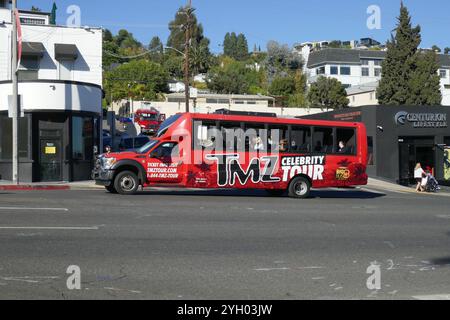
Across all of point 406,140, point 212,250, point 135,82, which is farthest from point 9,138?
point 135,82

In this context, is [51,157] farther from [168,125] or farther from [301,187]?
[301,187]

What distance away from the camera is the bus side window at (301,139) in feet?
70.0

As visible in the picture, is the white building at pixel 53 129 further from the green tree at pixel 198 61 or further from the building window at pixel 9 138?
the green tree at pixel 198 61

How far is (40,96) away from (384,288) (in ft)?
67.5

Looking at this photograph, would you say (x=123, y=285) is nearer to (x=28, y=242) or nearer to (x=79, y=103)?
(x=28, y=242)

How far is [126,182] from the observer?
19.3 metres

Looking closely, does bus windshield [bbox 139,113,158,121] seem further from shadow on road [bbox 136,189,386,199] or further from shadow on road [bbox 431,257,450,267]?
shadow on road [bbox 431,257,450,267]

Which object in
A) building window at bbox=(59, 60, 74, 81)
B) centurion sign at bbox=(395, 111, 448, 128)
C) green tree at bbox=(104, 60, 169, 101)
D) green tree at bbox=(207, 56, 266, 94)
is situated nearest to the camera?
building window at bbox=(59, 60, 74, 81)

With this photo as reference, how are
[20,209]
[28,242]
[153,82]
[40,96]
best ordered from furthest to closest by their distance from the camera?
[153,82] < [40,96] < [20,209] < [28,242]

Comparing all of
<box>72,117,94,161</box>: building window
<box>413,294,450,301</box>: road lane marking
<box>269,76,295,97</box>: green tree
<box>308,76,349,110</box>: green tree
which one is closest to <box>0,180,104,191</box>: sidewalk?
<box>72,117,94,161</box>: building window

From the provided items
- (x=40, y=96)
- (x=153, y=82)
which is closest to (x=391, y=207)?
(x=40, y=96)

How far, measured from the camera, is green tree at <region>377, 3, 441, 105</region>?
57.6m

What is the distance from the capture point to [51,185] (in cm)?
2347

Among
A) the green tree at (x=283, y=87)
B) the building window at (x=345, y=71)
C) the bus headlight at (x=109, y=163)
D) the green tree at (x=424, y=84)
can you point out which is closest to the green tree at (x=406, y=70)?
the green tree at (x=424, y=84)
